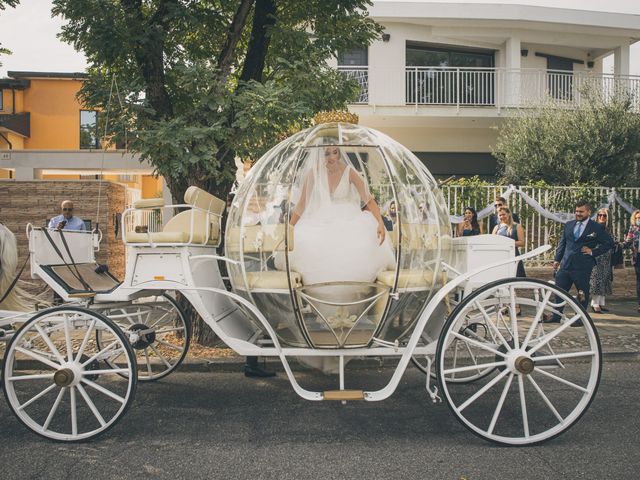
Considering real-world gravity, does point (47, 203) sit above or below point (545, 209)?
above

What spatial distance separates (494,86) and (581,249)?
10.9 meters

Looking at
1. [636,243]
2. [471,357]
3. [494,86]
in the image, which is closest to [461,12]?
[494,86]

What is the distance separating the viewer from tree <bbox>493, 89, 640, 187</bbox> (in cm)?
1405

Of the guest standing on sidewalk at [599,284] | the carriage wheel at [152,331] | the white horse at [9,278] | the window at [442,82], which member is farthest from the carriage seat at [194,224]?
the window at [442,82]

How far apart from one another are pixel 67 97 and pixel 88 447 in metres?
30.3

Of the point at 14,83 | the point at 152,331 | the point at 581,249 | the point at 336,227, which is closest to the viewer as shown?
the point at 336,227

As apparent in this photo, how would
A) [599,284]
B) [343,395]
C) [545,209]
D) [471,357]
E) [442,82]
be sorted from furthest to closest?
[442,82], [545,209], [599,284], [471,357], [343,395]

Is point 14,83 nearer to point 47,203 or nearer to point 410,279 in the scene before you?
point 47,203

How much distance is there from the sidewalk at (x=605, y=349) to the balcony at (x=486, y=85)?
9.74 m

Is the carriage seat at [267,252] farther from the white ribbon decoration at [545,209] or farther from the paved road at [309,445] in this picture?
the white ribbon decoration at [545,209]

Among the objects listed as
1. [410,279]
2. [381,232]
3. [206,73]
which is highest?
[206,73]

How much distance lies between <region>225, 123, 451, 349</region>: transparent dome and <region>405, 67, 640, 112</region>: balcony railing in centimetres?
1371

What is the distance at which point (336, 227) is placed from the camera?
4668 millimetres

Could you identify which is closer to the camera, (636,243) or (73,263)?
(73,263)
